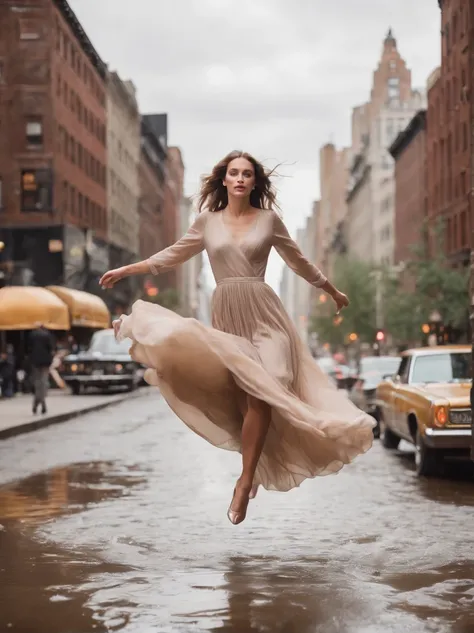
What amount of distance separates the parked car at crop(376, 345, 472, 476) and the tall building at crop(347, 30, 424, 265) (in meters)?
88.0

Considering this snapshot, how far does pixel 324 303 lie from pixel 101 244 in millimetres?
40520

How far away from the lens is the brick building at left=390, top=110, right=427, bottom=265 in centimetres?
8744

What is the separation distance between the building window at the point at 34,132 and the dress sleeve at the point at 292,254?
57951 millimetres

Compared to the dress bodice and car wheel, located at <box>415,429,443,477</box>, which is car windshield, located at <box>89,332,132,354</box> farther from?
the dress bodice

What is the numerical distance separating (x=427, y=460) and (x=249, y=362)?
736cm

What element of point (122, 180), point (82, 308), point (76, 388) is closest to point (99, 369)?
point (76, 388)

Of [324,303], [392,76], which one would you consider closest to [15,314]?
[324,303]

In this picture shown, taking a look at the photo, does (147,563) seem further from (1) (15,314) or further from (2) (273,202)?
(1) (15,314)

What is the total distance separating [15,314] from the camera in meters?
41.8

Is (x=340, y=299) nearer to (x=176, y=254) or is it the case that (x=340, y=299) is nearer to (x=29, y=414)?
(x=176, y=254)

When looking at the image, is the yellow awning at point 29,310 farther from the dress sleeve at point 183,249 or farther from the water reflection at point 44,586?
the dress sleeve at point 183,249

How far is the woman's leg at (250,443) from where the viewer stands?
23.6 ft

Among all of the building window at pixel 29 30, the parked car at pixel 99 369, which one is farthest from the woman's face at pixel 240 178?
the building window at pixel 29 30

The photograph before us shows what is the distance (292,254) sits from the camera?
7.76 metres
